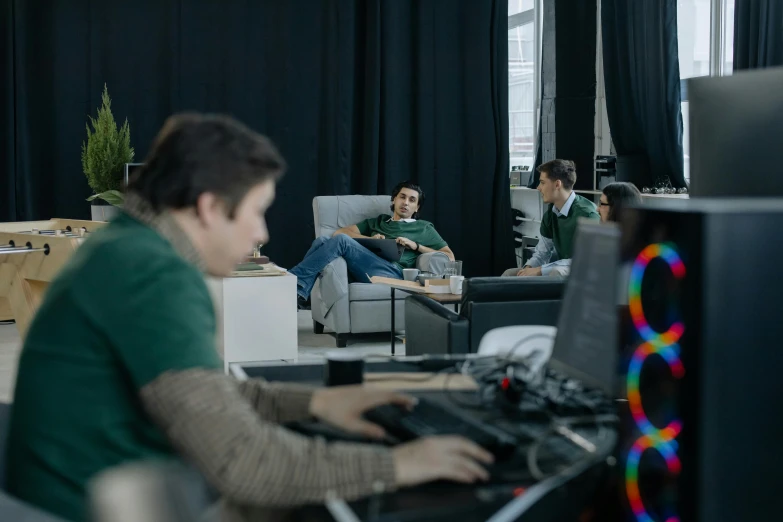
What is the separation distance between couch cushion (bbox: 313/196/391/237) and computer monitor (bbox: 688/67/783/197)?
16.6 ft

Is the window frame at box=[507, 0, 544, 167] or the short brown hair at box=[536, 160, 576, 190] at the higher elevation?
the window frame at box=[507, 0, 544, 167]

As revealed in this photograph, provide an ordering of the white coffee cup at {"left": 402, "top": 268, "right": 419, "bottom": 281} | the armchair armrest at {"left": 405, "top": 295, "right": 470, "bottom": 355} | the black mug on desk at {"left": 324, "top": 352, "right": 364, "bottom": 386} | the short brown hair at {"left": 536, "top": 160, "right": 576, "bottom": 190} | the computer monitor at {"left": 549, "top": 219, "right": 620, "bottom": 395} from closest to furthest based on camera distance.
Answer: the computer monitor at {"left": 549, "top": 219, "right": 620, "bottom": 395} → the black mug on desk at {"left": 324, "top": 352, "right": 364, "bottom": 386} → the armchair armrest at {"left": 405, "top": 295, "right": 470, "bottom": 355} → the white coffee cup at {"left": 402, "top": 268, "right": 419, "bottom": 281} → the short brown hair at {"left": 536, "top": 160, "right": 576, "bottom": 190}

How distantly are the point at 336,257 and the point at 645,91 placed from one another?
8.64ft

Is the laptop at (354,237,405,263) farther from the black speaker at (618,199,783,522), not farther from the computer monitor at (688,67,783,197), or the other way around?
the black speaker at (618,199,783,522)

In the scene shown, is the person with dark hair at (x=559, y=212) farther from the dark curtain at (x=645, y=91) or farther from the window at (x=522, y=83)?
the window at (x=522, y=83)

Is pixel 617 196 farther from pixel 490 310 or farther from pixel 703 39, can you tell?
pixel 703 39

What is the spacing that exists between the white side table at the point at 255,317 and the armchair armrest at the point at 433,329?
60 centimetres

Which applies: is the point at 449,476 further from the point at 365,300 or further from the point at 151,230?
the point at 365,300

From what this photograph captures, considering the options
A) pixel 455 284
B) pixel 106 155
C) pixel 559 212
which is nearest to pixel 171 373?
pixel 455 284

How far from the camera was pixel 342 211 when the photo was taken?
665cm

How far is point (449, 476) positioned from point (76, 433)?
497mm

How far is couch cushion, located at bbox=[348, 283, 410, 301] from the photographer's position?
19.1 ft

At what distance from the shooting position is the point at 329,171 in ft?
25.7

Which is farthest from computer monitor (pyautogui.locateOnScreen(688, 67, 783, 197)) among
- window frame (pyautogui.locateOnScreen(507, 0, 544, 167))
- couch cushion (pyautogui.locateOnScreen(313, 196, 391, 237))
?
window frame (pyautogui.locateOnScreen(507, 0, 544, 167))
